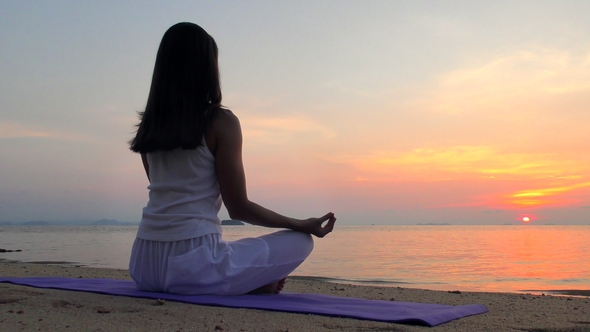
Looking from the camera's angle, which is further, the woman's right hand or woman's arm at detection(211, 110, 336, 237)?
the woman's right hand

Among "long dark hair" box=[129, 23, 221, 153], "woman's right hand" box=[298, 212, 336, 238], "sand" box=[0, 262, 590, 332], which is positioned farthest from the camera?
"woman's right hand" box=[298, 212, 336, 238]

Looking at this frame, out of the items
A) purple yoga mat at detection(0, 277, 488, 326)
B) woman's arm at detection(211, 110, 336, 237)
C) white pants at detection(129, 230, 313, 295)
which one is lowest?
purple yoga mat at detection(0, 277, 488, 326)

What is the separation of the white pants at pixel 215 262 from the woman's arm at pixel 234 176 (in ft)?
0.54

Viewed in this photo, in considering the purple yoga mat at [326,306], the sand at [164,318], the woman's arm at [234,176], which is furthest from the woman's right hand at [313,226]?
the sand at [164,318]

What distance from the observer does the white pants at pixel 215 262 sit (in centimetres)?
290

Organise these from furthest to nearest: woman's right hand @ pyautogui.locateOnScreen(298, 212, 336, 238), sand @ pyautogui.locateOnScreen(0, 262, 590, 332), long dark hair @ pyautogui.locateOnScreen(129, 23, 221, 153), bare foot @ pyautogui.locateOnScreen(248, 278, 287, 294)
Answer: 1. bare foot @ pyautogui.locateOnScreen(248, 278, 287, 294)
2. woman's right hand @ pyautogui.locateOnScreen(298, 212, 336, 238)
3. long dark hair @ pyautogui.locateOnScreen(129, 23, 221, 153)
4. sand @ pyautogui.locateOnScreen(0, 262, 590, 332)

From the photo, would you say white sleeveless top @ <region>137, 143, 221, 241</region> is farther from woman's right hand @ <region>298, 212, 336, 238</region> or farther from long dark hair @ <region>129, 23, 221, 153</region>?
woman's right hand @ <region>298, 212, 336, 238</region>

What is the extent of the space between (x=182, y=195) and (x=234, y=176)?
1.08 feet

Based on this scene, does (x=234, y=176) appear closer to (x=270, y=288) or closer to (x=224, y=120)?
(x=224, y=120)

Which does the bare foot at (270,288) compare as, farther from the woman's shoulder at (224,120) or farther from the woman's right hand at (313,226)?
the woman's shoulder at (224,120)

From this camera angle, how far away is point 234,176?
2.88m

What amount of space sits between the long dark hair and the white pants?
24.6 inches

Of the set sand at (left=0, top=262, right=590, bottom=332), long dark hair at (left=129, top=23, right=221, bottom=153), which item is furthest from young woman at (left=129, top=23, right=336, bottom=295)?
sand at (left=0, top=262, right=590, bottom=332)

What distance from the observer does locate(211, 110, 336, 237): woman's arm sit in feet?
9.33
